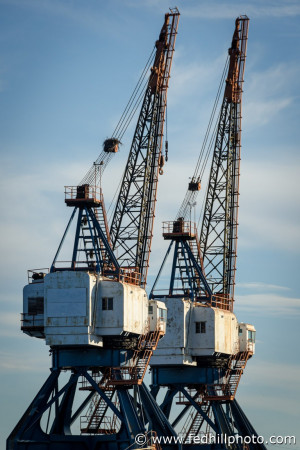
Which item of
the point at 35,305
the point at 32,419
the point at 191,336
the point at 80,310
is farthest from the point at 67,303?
the point at 191,336

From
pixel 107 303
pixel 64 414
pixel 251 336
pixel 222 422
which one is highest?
pixel 107 303

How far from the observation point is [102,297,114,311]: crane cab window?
105188 millimetres

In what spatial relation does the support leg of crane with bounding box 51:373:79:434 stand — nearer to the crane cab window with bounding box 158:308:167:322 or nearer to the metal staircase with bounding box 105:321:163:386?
the metal staircase with bounding box 105:321:163:386

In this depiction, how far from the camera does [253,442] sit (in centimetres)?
13425

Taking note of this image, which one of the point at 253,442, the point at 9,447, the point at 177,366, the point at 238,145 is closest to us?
the point at 9,447

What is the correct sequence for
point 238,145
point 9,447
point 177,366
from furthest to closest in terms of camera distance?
point 238,145
point 177,366
point 9,447

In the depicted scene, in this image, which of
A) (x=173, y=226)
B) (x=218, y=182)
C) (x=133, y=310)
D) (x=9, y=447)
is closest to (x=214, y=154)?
(x=218, y=182)

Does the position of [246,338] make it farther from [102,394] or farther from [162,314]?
[102,394]

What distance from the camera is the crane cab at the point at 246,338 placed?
446 ft

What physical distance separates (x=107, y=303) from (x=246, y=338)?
34485 mm

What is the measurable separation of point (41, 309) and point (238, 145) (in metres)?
43.4

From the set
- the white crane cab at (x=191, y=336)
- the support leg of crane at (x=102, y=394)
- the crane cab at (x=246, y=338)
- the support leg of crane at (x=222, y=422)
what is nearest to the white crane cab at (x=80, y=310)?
the support leg of crane at (x=102, y=394)

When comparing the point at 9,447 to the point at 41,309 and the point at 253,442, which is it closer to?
the point at 41,309

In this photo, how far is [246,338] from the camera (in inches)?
5379
